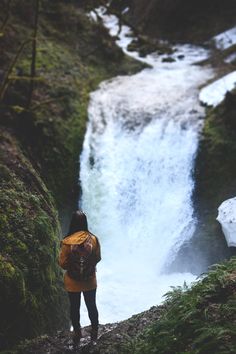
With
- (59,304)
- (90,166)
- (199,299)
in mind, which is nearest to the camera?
(199,299)

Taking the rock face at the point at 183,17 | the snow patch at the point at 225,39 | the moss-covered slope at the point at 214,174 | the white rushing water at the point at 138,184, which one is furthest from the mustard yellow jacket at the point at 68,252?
the rock face at the point at 183,17

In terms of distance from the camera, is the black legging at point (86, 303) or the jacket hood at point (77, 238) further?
the black legging at point (86, 303)

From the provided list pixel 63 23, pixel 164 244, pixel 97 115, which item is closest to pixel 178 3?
pixel 63 23

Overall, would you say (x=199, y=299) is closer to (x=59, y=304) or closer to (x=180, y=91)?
(x=59, y=304)

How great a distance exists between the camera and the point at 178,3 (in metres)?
24.3

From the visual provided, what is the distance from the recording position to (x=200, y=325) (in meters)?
4.97

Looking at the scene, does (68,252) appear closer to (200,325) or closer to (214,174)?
(200,325)

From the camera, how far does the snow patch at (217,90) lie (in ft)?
46.0

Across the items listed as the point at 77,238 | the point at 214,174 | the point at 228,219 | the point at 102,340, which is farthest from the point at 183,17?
the point at 102,340

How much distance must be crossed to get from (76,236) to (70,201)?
672 centimetres

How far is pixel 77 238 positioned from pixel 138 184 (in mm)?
7161

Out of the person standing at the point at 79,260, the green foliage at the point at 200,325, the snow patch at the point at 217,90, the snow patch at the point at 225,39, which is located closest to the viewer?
the green foliage at the point at 200,325

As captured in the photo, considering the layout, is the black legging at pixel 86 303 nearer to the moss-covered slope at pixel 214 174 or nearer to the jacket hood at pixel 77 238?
the jacket hood at pixel 77 238

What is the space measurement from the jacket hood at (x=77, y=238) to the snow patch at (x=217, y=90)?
9384mm
